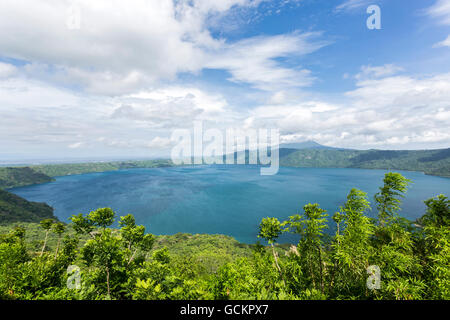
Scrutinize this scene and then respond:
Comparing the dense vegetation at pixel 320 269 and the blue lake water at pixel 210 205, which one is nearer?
the dense vegetation at pixel 320 269

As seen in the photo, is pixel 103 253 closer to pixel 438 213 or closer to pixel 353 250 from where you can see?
Answer: pixel 353 250

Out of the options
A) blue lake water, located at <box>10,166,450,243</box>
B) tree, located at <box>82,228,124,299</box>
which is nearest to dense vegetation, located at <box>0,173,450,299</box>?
tree, located at <box>82,228,124,299</box>

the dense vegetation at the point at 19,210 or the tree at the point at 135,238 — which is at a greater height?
the tree at the point at 135,238

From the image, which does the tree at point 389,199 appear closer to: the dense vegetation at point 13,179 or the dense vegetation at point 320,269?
the dense vegetation at point 320,269

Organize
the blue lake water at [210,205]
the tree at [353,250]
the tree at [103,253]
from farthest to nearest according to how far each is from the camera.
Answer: the blue lake water at [210,205] < the tree at [103,253] < the tree at [353,250]

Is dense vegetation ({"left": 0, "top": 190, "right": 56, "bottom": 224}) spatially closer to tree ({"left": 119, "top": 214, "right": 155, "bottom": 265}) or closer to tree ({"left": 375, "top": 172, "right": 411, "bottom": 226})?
tree ({"left": 119, "top": 214, "right": 155, "bottom": 265})

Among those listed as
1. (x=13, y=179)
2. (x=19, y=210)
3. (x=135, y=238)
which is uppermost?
(x=135, y=238)

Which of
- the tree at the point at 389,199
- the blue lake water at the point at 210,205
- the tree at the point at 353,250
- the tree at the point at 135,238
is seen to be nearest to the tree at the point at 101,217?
the tree at the point at 135,238

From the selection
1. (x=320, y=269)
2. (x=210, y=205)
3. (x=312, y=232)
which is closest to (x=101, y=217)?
(x=312, y=232)
